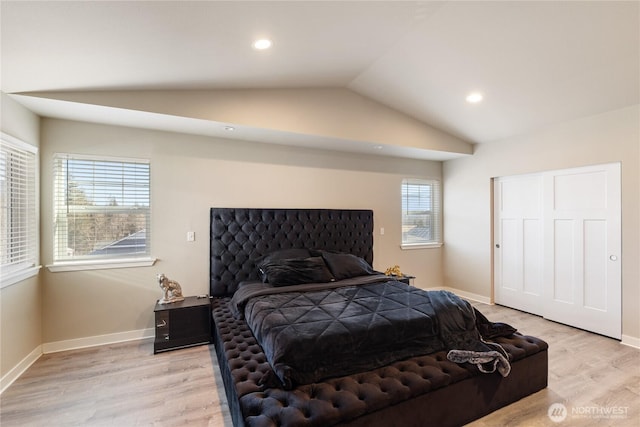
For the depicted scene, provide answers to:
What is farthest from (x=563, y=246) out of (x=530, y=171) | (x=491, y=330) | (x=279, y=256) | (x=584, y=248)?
(x=279, y=256)

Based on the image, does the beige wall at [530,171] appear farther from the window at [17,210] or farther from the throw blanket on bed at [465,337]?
the window at [17,210]

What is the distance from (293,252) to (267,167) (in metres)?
1.19

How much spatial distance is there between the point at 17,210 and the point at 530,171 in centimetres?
579

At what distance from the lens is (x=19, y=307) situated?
8.56ft

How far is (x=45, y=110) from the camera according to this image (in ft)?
9.11

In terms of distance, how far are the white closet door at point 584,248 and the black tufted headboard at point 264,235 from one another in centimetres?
251

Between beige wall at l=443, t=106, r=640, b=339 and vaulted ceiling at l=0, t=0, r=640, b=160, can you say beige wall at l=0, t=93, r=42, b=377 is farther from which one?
beige wall at l=443, t=106, r=640, b=339

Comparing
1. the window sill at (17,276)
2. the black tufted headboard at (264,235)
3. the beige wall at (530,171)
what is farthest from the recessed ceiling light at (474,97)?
the window sill at (17,276)

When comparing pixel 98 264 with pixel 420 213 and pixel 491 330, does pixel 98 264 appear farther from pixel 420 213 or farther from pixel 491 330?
pixel 420 213

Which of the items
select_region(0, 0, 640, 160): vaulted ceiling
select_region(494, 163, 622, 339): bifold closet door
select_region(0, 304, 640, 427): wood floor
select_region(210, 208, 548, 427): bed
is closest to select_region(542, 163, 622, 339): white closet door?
select_region(494, 163, 622, 339): bifold closet door

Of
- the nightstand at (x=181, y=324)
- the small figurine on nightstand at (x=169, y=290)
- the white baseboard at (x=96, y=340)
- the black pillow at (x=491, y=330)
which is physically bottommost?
the white baseboard at (x=96, y=340)

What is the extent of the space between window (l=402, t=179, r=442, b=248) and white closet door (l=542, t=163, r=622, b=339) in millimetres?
1691

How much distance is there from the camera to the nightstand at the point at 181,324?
9.82 ft

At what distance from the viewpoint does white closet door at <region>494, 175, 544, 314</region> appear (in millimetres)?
4020
